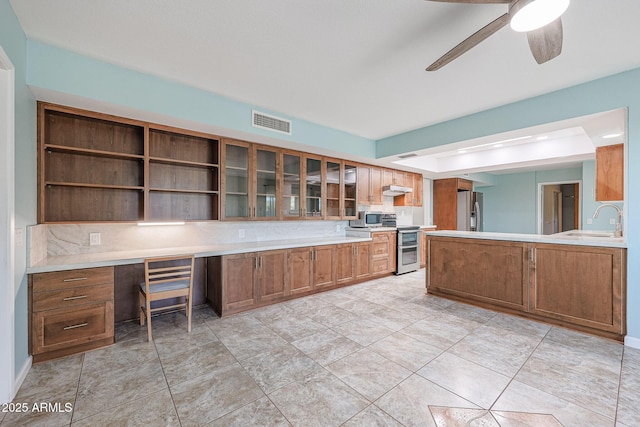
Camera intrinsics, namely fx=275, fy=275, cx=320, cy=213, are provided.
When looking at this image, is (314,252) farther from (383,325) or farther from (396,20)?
(396,20)

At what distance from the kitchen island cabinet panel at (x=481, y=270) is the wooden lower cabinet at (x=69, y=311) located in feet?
13.1

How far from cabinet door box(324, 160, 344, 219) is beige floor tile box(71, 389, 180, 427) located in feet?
11.0

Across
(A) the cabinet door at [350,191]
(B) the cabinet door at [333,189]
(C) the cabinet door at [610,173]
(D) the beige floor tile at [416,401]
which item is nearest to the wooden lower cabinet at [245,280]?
(B) the cabinet door at [333,189]

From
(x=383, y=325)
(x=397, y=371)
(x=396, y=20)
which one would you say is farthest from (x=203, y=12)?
(x=383, y=325)

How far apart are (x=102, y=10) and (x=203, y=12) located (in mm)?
674

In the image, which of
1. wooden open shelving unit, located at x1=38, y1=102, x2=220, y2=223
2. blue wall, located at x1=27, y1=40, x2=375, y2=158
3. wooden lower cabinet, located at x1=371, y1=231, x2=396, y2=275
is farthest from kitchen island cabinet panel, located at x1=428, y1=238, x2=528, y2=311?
wooden open shelving unit, located at x1=38, y1=102, x2=220, y2=223

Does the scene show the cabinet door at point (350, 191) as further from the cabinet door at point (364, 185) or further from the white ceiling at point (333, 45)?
the white ceiling at point (333, 45)

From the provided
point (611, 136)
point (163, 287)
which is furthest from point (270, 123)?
point (611, 136)

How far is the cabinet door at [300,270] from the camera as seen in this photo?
12.8 ft

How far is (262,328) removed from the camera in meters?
2.97

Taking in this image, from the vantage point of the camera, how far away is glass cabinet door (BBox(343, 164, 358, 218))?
5098 mm

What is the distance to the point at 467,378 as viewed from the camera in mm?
2057

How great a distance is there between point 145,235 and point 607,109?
5081 millimetres

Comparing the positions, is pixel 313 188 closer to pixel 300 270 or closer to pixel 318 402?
pixel 300 270
